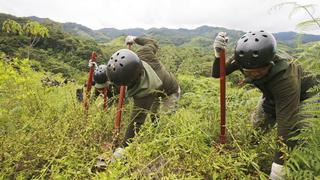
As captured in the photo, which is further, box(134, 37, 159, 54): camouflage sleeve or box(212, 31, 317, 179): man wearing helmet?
box(134, 37, 159, 54): camouflage sleeve

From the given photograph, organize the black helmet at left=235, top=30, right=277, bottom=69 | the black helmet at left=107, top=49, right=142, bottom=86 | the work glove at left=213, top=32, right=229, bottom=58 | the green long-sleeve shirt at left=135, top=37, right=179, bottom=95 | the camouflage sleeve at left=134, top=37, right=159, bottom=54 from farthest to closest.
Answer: the camouflage sleeve at left=134, top=37, right=159, bottom=54 < the green long-sleeve shirt at left=135, top=37, right=179, bottom=95 < the black helmet at left=107, top=49, right=142, bottom=86 < the work glove at left=213, top=32, right=229, bottom=58 < the black helmet at left=235, top=30, right=277, bottom=69

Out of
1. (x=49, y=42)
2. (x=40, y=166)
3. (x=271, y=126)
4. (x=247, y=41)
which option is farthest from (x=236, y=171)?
(x=49, y=42)

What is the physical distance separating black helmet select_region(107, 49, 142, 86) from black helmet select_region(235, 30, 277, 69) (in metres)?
1.50

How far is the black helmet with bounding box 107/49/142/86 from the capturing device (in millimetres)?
4770

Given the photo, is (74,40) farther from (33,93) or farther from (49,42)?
(33,93)

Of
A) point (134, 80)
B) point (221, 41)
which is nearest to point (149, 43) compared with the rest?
point (134, 80)

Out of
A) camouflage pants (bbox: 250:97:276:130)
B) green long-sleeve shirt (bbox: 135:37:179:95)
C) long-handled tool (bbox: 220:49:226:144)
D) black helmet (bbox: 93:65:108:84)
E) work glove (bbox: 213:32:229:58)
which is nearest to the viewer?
work glove (bbox: 213:32:229:58)

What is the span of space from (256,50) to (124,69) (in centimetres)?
182

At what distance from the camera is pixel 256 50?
3891mm

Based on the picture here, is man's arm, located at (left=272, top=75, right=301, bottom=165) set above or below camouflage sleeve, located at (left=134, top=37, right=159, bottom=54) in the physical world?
below

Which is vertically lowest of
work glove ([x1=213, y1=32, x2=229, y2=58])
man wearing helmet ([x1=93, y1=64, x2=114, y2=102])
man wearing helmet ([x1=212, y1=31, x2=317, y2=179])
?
man wearing helmet ([x1=93, y1=64, x2=114, y2=102])

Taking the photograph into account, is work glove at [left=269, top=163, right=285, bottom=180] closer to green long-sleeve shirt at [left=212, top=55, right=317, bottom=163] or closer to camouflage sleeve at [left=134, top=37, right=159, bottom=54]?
green long-sleeve shirt at [left=212, top=55, right=317, bottom=163]

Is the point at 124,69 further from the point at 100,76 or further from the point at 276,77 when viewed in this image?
the point at 100,76

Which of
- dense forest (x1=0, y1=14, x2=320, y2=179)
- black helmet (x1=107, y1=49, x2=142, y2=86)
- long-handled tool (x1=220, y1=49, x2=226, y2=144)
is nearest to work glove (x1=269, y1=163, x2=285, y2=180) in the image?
dense forest (x1=0, y1=14, x2=320, y2=179)
